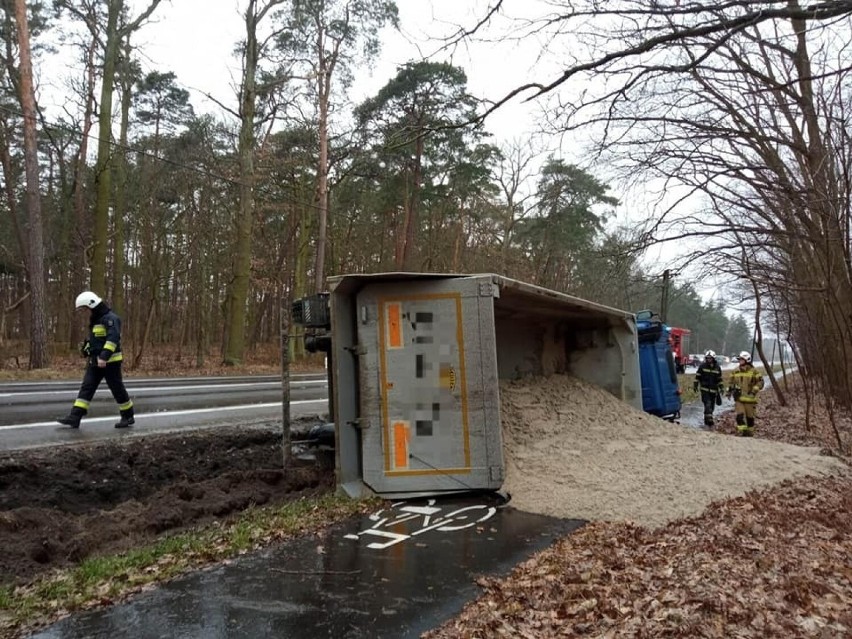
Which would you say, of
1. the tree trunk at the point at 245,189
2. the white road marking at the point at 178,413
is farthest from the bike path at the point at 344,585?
the tree trunk at the point at 245,189

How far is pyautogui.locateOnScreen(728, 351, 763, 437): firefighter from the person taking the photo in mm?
13320

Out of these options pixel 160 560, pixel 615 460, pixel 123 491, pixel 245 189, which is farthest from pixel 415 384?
pixel 245 189

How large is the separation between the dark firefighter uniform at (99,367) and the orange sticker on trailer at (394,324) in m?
4.52

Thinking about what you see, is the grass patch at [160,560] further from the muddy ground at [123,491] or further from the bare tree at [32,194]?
the bare tree at [32,194]

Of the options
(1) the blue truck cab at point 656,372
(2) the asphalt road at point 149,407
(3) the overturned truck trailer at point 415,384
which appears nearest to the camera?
(3) the overturned truck trailer at point 415,384

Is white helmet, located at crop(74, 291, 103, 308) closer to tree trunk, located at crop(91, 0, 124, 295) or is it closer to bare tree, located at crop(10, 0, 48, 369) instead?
bare tree, located at crop(10, 0, 48, 369)

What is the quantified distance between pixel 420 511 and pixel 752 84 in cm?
713

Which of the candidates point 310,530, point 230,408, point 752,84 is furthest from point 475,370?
point 230,408

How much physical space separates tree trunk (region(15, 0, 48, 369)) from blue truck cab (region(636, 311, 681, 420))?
1575cm

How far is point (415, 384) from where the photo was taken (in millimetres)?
6875

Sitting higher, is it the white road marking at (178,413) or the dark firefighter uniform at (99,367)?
the dark firefighter uniform at (99,367)

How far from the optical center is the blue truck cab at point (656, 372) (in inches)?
529

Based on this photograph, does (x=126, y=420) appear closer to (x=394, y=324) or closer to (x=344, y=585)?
(x=394, y=324)

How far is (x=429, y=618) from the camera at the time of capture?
3938mm
